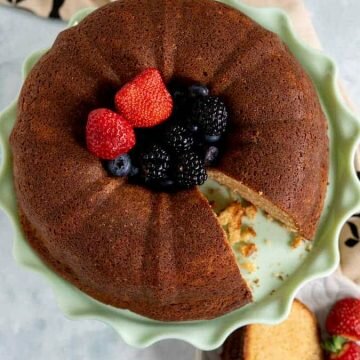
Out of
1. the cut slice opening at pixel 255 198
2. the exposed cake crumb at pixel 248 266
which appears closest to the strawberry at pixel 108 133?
the cut slice opening at pixel 255 198

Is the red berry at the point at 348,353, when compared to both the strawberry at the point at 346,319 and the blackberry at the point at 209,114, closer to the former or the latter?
the strawberry at the point at 346,319

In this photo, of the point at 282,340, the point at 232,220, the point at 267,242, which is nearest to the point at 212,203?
the point at 232,220

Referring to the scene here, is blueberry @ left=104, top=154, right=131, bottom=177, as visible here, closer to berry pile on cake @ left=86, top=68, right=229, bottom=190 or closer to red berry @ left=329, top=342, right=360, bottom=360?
berry pile on cake @ left=86, top=68, right=229, bottom=190

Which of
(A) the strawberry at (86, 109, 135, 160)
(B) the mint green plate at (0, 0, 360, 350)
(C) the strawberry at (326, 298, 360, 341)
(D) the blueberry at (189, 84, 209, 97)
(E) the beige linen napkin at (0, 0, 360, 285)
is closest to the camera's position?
(A) the strawberry at (86, 109, 135, 160)

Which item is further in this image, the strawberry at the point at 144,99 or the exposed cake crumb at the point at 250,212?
the exposed cake crumb at the point at 250,212

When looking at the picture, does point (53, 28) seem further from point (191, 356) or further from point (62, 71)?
point (191, 356)

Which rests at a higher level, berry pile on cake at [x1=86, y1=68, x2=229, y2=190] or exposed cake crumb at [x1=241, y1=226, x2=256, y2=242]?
berry pile on cake at [x1=86, y1=68, x2=229, y2=190]

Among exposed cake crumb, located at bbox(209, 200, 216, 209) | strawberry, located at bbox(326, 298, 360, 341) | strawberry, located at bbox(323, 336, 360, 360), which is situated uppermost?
exposed cake crumb, located at bbox(209, 200, 216, 209)

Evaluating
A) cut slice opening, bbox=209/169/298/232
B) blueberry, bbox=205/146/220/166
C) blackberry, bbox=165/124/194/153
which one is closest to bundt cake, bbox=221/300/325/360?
cut slice opening, bbox=209/169/298/232
